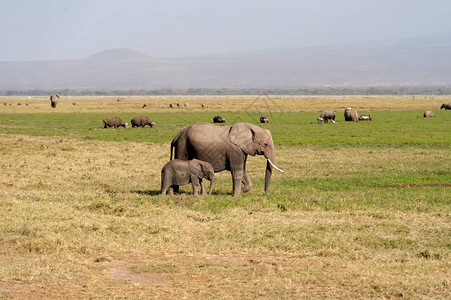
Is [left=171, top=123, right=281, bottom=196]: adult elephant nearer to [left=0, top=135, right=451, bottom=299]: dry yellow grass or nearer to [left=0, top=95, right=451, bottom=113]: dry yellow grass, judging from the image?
[left=0, top=135, right=451, bottom=299]: dry yellow grass

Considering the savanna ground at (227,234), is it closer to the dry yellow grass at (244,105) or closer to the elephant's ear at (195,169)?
the elephant's ear at (195,169)

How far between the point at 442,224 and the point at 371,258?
11.4 ft

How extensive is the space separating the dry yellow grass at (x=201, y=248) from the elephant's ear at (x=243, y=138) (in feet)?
4.71

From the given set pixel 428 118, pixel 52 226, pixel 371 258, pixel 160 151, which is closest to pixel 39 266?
pixel 52 226

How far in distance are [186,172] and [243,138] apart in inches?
75.7

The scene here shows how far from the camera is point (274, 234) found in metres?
14.0

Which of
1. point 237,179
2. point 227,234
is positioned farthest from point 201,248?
point 237,179

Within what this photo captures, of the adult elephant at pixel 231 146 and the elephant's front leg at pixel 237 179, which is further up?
the adult elephant at pixel 231 146

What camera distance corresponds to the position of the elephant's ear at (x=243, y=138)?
61.8 feet

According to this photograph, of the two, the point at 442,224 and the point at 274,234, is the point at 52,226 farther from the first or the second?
the point at 442,224

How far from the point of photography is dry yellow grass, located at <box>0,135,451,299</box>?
10.3 m

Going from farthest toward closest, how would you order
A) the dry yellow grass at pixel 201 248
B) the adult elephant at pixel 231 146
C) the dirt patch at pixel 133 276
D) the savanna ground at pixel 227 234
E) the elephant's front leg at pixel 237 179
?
the adult elephant at pixel 231 146
the elephant's front leg at pixel 237 179
the dirt patch at pixel 133 276
the savanna ground at pixel 227 234
the dry yellow grass at pixel 201 248

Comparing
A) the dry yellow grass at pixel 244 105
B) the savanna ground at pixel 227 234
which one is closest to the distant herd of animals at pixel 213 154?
the savanna ground at pixel 227 234

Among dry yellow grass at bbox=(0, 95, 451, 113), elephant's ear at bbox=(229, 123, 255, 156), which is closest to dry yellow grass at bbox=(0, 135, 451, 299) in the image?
elephant's ear at bbox=(229, 123, 255, 156)
